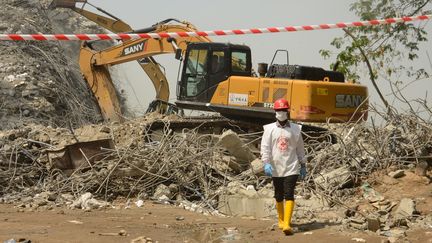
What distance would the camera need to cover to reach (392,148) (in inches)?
349

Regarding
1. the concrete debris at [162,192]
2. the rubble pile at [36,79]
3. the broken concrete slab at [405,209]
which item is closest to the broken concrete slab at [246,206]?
the concrete debris at [162,192]

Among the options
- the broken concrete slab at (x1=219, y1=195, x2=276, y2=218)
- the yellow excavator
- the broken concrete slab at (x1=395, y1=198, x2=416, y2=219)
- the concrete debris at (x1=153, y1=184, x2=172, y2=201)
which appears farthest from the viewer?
the yellow excavator

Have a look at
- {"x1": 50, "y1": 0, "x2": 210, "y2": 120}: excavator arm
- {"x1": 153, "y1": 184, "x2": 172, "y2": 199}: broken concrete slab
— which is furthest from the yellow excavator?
{"x1": 153, "y1": 184, "x2": 172, "y2": 199}: broken concrete slab

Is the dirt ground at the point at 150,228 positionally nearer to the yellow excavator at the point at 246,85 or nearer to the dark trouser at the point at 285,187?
the dark trouser at the point at 285,187

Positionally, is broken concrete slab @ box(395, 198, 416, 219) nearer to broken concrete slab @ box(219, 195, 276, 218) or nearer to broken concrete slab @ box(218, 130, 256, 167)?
broken concrete slab @ box(219, 195, 276, 218)

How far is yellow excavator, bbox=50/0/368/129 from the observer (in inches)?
440

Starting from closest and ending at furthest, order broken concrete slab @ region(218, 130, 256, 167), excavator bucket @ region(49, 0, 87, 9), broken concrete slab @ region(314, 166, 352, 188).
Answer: broken concrete slab @ region(314, 166, 352, 188) < broken concrete slab @ region(218, 130, 256, 167) < excavator bucket @ region(49, 0, 87, 9)

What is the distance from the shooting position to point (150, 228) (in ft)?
23.7

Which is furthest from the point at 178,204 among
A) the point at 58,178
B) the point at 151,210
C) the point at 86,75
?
the point at 86,75

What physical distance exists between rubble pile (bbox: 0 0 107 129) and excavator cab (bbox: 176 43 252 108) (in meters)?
3.68

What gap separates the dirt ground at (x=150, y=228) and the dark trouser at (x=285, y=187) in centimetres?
35

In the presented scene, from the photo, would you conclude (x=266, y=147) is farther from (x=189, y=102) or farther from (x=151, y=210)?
(x=189, y=102)

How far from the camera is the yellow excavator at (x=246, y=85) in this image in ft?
36.7

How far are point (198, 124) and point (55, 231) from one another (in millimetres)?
6025
